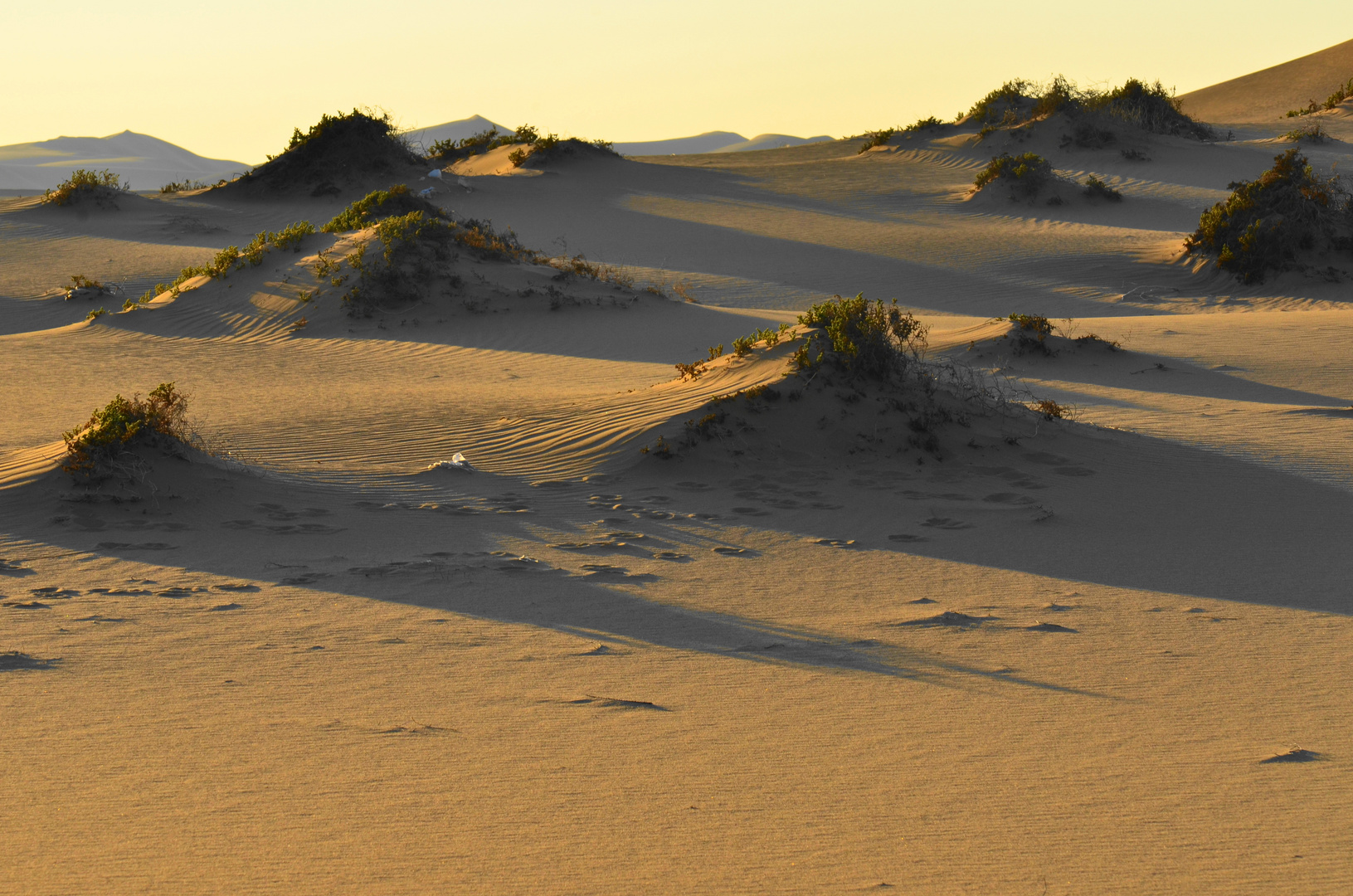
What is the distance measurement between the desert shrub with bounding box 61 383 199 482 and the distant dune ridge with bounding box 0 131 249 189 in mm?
113689

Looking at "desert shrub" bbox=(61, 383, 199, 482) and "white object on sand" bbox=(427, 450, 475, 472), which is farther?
"white object on sand" bbox=(427, 450, 475, 472)

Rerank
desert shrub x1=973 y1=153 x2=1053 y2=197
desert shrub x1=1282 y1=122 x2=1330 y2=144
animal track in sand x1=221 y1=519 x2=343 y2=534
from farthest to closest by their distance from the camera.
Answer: desert shrub x1=1282 y1=122 x2=1330 y2=144 < desert shrub x1=973 y1=153 x2=1053 y2=197 < animal track in sand x1=221 y1=519 x2=343 y2=534

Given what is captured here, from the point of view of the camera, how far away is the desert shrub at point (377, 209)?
20.2 m

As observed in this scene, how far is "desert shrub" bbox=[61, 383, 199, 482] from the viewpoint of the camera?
7.67m

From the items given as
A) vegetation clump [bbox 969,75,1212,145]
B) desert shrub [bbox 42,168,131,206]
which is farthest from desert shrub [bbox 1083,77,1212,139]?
desert shrub [bbox 42,168,131,206]

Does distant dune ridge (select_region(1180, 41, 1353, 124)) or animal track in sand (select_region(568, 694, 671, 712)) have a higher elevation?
distant dune ridge (select_region(1180, 41, 1353, 124))

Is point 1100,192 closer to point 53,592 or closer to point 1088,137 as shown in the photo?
point 1088,137

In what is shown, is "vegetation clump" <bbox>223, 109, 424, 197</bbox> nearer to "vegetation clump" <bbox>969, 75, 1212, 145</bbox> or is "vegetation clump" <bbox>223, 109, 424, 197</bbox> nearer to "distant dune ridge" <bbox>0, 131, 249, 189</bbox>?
"vegetation clump" <bbox>969, 75, 1212, 145</bbox>

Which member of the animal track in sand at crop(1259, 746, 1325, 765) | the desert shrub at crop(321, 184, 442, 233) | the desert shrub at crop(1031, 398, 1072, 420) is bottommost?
the animal track in sand at crop(1259, 746, 1325, 765)

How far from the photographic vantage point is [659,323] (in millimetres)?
17094

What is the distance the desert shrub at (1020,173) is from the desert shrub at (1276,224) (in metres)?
6.88

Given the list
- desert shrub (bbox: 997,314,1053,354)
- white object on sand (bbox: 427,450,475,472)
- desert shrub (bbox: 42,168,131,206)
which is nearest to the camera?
white object on sand (bbox: 427,450,475,472)

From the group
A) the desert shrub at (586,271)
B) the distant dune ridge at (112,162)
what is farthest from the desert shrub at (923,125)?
the distant dune ridge at (112,162)

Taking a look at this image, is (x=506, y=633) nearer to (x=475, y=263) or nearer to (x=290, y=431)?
(x=290, y=431)
